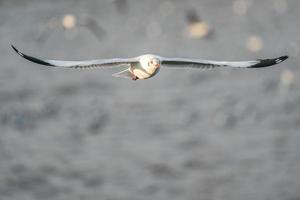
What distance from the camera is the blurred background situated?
2002cm

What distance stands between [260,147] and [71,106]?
7.27m

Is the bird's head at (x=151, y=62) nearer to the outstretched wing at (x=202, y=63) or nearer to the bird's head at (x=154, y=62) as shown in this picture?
the bird's head at (x=154, y=62)

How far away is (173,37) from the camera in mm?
31891

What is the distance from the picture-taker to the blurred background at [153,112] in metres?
20.0

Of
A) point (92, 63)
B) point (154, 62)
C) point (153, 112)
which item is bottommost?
point (154, 62)

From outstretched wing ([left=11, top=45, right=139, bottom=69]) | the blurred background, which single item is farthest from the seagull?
the blurred background

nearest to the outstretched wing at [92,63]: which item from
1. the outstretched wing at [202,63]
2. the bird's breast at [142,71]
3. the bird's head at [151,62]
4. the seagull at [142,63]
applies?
the seagull at [142,63]

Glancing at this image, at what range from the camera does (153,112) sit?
24391 millimetres

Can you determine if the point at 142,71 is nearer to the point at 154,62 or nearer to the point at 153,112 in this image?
the point at 154,62

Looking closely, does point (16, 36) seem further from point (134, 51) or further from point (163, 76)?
point (163, 76)

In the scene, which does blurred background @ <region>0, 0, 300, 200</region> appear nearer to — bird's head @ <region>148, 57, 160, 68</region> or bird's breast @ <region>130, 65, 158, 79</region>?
bird's breast @ <region>130, 65, 158, 79</region>

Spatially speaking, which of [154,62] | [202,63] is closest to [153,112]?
[202,63]

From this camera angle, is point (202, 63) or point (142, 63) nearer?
point (142, 63)

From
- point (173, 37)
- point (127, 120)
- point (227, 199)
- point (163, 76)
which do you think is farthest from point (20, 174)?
point (173, 37)
